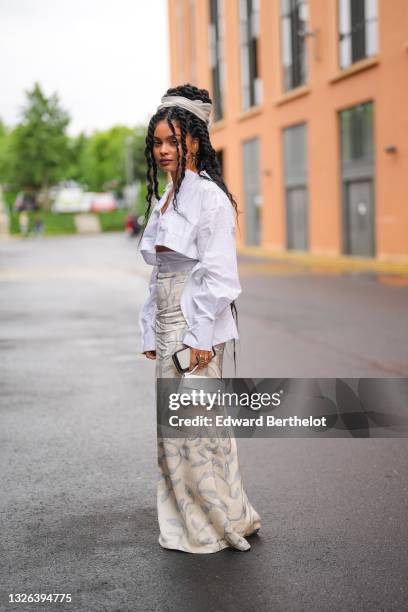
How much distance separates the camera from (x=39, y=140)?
79.9 meters

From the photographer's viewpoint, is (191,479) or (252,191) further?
(252,191)

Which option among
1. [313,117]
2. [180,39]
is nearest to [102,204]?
[180,39]

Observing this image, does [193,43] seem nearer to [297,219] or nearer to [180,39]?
[180,39]

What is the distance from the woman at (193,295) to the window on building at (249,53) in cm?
3082

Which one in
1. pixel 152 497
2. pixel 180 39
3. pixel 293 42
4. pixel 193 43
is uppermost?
pixel 180 39

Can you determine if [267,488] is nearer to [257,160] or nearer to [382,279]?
[382,279]

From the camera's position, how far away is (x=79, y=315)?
12781 millimetres

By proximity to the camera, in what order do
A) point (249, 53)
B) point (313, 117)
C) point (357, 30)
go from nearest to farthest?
point (357, 30) → point (313, 117) → point (249, 53)

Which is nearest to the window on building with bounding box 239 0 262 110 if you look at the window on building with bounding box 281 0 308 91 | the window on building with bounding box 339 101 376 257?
the window on building with bounding box 281 0 308 91

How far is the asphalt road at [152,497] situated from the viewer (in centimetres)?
314

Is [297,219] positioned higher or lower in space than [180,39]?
lower

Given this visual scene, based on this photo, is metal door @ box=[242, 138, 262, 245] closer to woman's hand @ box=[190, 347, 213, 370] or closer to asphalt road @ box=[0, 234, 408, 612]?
asphalt road @ box=[0, 234, 408, 612]

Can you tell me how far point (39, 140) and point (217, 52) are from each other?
45634 mm

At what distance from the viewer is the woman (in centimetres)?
332
